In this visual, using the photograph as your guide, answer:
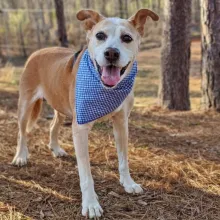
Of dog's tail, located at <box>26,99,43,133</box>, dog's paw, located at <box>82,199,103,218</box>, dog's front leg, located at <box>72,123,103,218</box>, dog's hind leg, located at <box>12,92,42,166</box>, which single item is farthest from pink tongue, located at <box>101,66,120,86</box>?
dog's tail, located at <box>26,99,43,133</box>

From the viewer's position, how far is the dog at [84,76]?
3422mm

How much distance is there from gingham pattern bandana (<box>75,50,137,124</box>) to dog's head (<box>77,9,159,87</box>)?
0.12m

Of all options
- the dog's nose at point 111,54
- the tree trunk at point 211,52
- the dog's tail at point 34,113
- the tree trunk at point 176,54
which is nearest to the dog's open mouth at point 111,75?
the dog's nose at point 111,54

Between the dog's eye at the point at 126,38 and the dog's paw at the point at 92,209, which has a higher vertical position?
the dog's eye at the point at 126,38

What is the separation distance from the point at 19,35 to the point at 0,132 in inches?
610

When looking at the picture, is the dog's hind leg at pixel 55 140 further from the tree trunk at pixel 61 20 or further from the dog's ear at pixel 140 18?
the tree trunk at pixel 61 20

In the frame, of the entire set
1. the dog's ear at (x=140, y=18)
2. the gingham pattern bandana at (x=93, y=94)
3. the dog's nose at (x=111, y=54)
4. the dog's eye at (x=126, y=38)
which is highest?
the dog's ear at (x=140, y=18)

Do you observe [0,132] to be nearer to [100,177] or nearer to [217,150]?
[100,177]

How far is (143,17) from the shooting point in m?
3.80

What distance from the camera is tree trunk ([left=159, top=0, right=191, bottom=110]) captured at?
6.70m

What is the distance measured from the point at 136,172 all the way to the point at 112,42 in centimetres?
164

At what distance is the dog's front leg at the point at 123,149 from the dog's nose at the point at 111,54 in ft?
2.55

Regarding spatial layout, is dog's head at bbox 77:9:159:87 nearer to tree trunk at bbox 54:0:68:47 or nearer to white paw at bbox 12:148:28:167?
white paw at bbox 12:148:28:167

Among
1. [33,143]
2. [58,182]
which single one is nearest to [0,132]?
[33,143]
